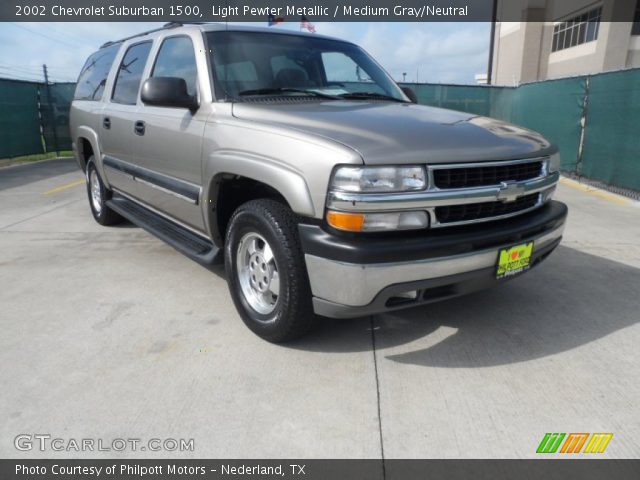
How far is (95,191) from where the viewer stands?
596cm

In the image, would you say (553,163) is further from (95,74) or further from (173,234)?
(95,74)

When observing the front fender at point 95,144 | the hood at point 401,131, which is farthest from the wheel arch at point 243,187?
the front fender at point 95,144

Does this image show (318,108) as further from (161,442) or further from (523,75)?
(523,75)

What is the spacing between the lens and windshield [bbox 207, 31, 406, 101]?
11.1 ft

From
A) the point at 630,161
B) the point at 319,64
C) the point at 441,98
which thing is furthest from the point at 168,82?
the point at 441,98

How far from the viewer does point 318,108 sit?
10.2 ft

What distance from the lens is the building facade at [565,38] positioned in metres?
25.1

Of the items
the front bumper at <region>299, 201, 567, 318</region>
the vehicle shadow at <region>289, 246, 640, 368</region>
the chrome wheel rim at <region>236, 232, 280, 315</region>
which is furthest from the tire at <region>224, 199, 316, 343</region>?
the vehicle shadow at <region>289, 246, 640, 368</region>

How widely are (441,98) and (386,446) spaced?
576 inches

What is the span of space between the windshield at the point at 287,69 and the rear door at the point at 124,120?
1.19m

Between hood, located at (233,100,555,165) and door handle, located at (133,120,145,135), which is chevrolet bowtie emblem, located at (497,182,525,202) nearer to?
hood, located at (233,100,555,165)

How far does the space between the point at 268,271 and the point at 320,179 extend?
0.79 metres
